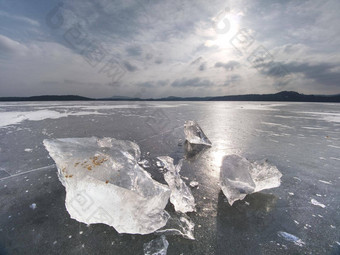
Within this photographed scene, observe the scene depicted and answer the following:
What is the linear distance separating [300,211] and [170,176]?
1.73 metres

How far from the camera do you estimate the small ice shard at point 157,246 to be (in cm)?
144

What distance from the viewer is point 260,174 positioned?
2.39 metres

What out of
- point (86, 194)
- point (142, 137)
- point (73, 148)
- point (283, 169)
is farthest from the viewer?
point (142, 137)

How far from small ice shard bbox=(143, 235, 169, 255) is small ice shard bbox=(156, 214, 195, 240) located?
97mm

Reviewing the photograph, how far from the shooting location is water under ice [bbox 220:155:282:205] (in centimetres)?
212

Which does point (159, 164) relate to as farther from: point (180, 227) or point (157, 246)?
point (157, 246)

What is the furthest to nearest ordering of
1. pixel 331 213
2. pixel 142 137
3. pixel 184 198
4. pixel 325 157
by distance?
pixel 142 137
pixel 325 157
pixel 184 198
pixel 331 213

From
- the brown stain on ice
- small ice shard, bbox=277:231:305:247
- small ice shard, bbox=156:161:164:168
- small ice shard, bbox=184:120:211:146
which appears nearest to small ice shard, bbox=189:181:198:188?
small ice shard, bbox=156:161:164:168

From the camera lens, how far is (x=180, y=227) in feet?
5.57

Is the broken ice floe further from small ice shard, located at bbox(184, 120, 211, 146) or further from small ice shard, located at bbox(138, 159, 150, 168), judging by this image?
small ice shard, located at bbox(184, 120, 211, 146)

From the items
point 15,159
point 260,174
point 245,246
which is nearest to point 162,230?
point 245,246

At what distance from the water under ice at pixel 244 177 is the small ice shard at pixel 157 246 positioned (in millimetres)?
1006

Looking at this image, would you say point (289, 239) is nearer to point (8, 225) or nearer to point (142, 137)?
point (8, 225)

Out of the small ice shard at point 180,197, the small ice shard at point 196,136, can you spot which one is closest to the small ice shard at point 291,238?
the small ice shard at point 180,197
